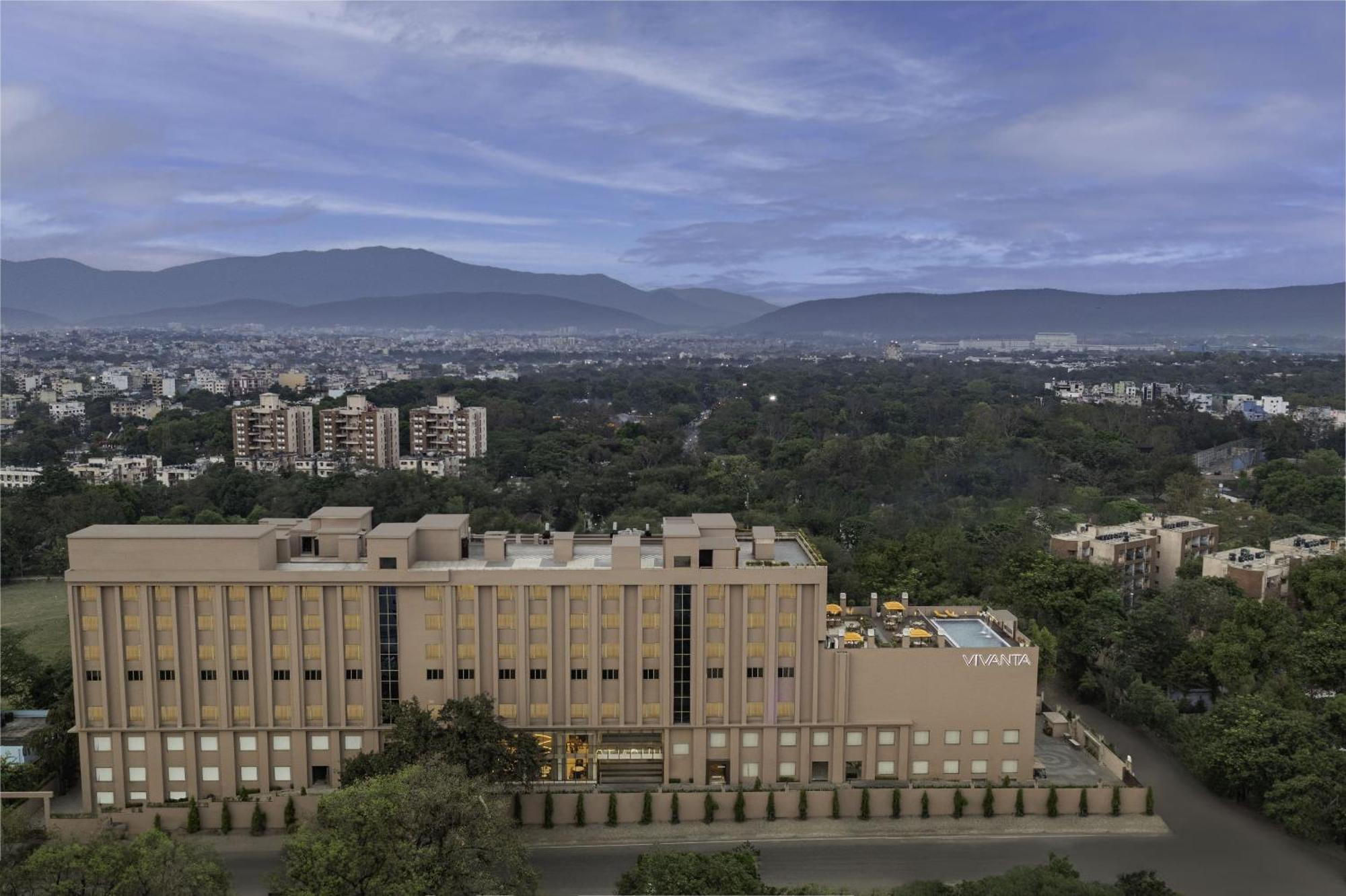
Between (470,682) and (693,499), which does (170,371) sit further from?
(470,682)

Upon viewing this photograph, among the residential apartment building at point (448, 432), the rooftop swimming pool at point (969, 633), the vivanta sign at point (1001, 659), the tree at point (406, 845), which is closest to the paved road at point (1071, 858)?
the tree at point (406, 845)

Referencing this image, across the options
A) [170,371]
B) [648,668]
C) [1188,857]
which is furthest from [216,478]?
[170,371]

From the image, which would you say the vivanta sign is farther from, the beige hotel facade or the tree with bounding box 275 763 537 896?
the tree with bounding box 275 763 537 896

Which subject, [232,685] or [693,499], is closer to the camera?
[232,685]

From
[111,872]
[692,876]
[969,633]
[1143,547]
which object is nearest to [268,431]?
[1143,547]

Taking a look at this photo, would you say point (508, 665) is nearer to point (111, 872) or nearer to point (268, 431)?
point (111, 872)

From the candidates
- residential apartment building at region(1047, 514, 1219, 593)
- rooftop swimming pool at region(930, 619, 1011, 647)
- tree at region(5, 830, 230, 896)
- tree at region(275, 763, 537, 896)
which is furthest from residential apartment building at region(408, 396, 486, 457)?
tree at region(5, 830, 230, 896)
